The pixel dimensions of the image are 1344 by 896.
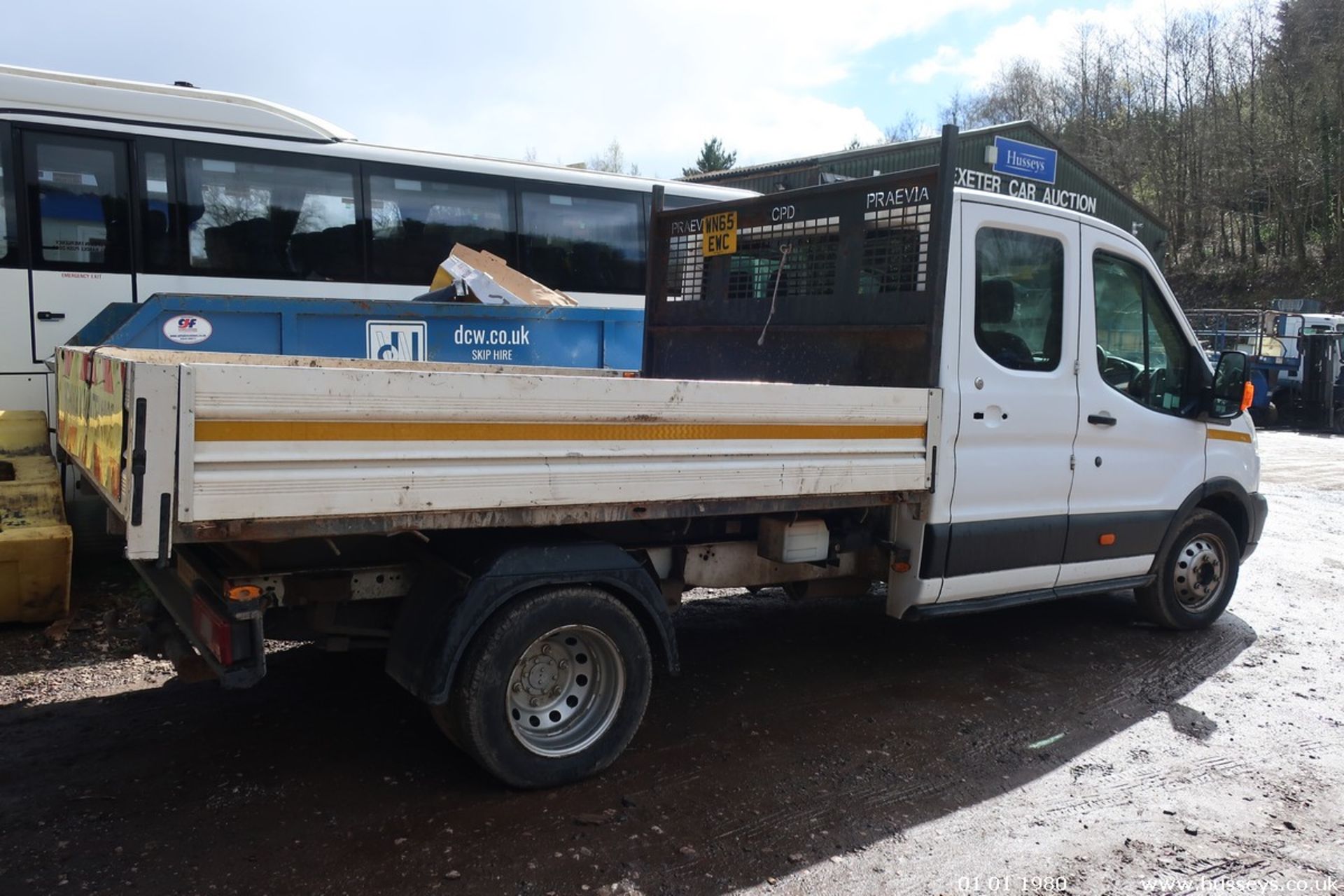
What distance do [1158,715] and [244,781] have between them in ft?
13.6

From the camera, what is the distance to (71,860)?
3.05 m

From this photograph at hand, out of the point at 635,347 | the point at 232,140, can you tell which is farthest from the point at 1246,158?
the point at 232,140

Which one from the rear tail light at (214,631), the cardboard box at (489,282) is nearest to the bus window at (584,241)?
the cardboard box at (489,282)

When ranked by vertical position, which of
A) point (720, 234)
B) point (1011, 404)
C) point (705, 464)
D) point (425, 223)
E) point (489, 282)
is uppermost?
point (425, 223)

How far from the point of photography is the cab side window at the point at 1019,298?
4.59 meters

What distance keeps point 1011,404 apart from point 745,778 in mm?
2219

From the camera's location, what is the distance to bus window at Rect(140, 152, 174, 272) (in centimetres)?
802

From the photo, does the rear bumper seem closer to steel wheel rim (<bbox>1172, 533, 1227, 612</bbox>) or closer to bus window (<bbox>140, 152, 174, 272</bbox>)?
steel wheel rim (<bbox>1172, 533, 1227, 612</bbox>)

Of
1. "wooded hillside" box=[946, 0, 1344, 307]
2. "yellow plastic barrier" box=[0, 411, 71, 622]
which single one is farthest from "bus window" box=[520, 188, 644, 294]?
"wooded hillside" box=[946, 0, 1344, 307]

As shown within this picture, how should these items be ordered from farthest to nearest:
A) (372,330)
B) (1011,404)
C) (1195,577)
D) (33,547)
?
1. (372,330)
2. (1195,577)
3. (33,547)
4. (1011,404)

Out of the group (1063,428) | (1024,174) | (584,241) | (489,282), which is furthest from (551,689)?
(1024,174)

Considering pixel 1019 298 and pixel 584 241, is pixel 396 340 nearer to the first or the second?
pixel 584 241

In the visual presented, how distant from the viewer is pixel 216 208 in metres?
8.35

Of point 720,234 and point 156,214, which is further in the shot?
point 156,214
